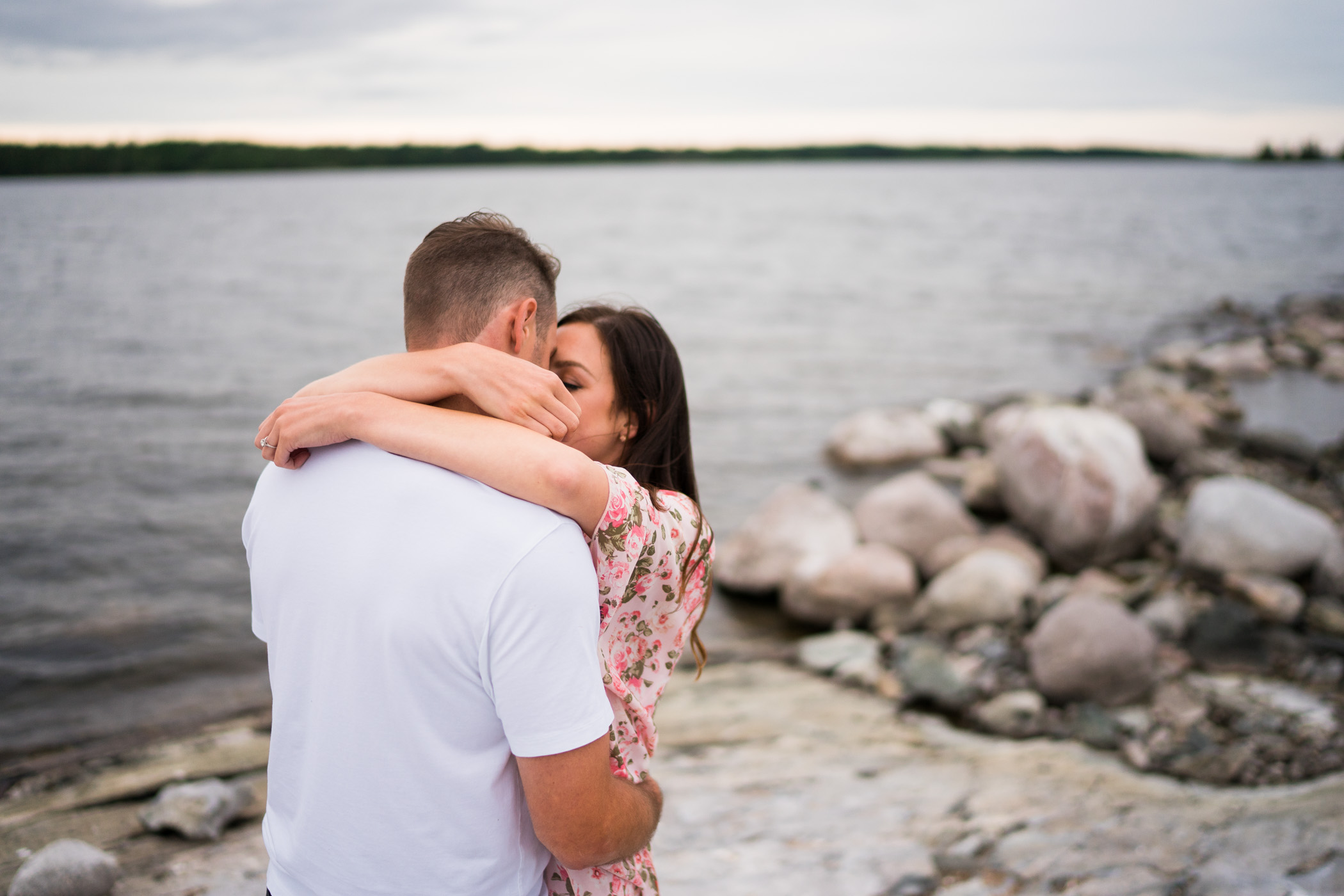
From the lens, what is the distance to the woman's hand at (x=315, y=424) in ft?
5.26

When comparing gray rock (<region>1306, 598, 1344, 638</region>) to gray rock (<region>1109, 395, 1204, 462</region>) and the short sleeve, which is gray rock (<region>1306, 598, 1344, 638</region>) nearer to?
gray rock (<region>1109, 395, 1204, 462</region>)

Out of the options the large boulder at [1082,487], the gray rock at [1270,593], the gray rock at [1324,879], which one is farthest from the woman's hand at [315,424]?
the large boulder at [1082,487]

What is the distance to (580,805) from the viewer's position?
1583mm

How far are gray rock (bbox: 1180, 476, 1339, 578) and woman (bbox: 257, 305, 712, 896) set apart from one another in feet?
19.5

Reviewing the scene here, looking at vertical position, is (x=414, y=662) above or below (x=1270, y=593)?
above

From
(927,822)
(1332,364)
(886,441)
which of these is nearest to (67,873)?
(927,822)

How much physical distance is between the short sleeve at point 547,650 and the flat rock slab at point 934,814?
99.7 inches

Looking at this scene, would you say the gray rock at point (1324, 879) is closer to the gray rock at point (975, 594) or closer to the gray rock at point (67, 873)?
the gray rock at point (975, 594)

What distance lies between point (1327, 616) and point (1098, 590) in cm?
148

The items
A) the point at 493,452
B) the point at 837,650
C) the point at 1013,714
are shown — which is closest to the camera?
the point at 493,452

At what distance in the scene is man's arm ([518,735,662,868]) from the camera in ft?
5.00

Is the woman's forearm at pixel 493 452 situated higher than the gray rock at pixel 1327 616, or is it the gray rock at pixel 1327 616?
the woman's forearm at pixel 493 452

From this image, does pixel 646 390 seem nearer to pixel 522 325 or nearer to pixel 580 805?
pixel 522 325

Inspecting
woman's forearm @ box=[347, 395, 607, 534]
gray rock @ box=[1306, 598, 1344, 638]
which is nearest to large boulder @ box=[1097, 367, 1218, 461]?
gray rock @ box=[1306, 598, 1344, 638]
